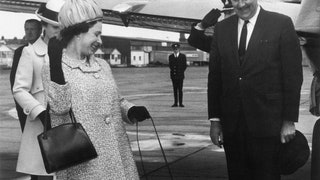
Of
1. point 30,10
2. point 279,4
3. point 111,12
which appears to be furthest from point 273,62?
point 30,10

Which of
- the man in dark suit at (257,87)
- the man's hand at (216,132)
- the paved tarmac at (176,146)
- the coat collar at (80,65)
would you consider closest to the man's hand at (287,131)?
the man in dark suit at (257,87)

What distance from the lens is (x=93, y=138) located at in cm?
348

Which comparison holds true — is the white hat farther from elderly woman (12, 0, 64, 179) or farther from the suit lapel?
the suit lapel

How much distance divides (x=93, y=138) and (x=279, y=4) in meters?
3.47

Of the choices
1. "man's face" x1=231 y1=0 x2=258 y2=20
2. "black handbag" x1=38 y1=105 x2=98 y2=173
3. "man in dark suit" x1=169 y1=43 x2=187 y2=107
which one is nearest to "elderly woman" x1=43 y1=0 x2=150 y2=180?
"black handbag" x1=38 y1=105 x2=98 y2=173

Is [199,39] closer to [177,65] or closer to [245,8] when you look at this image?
[245,8]

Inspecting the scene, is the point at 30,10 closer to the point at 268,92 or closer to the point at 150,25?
the point at 150,25

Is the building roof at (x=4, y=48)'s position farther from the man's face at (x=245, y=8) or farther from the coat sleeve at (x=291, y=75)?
the coat sleeve at (x=291, y=75)

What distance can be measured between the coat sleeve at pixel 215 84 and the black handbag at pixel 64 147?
3.74 feet

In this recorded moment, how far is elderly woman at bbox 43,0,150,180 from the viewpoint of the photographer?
11.0 feet

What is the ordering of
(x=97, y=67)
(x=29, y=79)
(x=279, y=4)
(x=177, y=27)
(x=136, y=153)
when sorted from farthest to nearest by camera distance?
(x=136, y=153), (x=177, y=27), (x=279, y=4), (x=29, y=79), (x=97, y=67)

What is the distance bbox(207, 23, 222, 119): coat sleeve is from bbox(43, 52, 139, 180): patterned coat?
2.72 ft

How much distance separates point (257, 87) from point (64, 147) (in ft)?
4.54

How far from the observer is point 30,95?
4270mm
